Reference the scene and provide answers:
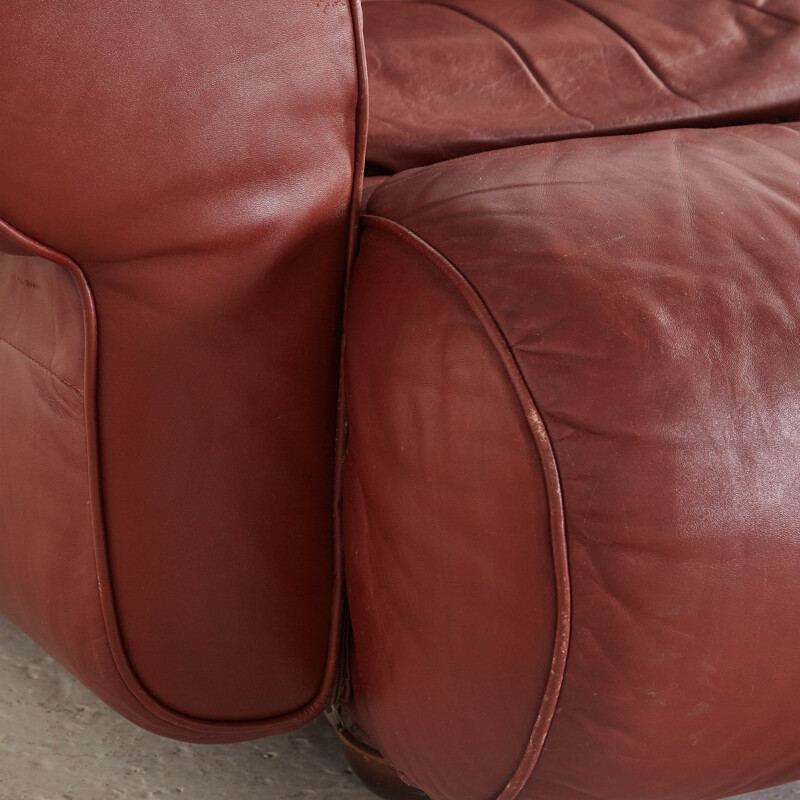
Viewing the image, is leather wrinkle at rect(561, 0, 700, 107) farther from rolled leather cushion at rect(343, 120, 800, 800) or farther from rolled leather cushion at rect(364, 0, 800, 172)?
rolled leather cushion at rect(343, 120, 800, 800)

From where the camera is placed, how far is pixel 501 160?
59 centimetres

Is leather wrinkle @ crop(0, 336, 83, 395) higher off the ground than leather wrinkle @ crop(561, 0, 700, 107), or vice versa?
leather wrinkle @ crop(561, 0, 700, 107)

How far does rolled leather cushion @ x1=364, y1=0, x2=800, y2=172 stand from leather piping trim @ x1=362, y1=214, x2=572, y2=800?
0.95 feet

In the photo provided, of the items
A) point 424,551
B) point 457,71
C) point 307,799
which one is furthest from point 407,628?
point 457,71

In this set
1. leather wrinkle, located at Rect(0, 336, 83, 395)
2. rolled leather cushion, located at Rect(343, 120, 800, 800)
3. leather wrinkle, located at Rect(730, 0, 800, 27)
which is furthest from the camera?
leather wrinkle, located at Rect(730, 0, 800, 27)

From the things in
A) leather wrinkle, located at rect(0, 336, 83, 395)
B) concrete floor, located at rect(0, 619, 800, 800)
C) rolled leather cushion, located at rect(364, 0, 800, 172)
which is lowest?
concrete floor, located at rect(0, 619, 800, 800)

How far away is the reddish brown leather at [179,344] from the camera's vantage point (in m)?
0.49

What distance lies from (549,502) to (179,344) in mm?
226

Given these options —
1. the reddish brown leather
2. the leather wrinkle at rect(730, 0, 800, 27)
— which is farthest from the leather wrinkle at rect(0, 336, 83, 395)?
the leather wrinkle at rect(730, 0, 800, 27)

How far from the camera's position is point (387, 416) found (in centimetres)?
53

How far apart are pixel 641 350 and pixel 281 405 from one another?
0.23 meters

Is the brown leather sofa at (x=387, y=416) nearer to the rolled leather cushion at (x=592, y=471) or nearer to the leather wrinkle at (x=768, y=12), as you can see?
the rolled leather cushion at (x=592, y=471)

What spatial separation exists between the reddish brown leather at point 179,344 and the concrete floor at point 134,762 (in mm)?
133

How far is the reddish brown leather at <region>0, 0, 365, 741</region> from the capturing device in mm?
495
